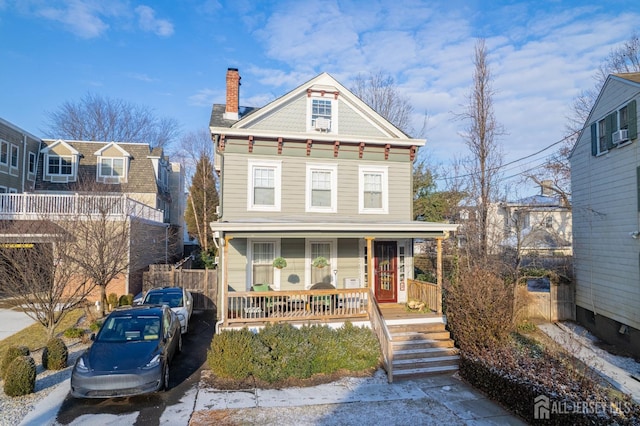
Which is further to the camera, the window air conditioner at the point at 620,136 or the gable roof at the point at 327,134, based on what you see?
the gable roof at the point at 327,134

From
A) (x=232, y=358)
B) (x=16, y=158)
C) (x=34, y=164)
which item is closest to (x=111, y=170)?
(x=34, y=164)

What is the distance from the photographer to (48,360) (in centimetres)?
864

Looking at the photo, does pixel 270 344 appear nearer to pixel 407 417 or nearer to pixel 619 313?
pixel 407 417

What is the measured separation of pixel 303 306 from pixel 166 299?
513 centimetres

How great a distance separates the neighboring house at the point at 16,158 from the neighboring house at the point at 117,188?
43 cm

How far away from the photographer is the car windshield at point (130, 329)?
8.00m

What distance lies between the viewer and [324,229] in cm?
1080

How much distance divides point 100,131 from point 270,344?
128 feet

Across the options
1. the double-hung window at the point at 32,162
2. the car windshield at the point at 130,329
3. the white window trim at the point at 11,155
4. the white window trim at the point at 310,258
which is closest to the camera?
the car windshield at the point at 130,329

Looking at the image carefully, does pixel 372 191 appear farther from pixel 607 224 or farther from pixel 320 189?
pixel 607 224

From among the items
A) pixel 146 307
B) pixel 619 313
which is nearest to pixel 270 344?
pixel 146 307

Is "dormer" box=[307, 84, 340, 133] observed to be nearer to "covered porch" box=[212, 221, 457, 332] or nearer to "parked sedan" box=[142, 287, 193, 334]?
"covered porch" box=[212, 221, 457, 332]

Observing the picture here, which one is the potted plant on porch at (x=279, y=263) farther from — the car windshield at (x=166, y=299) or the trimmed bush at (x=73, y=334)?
the trimmed bush at (x=73, y=334)

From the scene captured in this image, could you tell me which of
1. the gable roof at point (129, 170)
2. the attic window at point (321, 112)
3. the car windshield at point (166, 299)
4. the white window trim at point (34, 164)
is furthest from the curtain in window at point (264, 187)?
the white window trim at point (34, 164)
